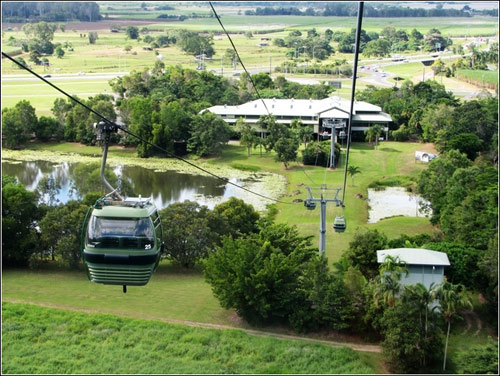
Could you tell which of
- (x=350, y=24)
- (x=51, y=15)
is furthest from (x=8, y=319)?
(x=51, y=15)

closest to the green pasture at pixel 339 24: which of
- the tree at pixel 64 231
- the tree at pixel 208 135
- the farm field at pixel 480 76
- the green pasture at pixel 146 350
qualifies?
the farm field at pixel 480 76

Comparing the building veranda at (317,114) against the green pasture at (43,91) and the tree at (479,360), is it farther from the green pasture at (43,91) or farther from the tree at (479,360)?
the tree at (479,360)

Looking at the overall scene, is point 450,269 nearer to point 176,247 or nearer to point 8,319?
point 176,247

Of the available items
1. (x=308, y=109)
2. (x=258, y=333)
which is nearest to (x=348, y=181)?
(x=308, y=109)

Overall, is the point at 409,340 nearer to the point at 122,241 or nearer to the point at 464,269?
the point at 464,269

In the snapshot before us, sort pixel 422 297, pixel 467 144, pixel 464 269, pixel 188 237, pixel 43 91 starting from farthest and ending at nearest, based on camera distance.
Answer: pixel 43 91 < pixel 467 144 < pixel 188 237 < pixel 464 269 < pixel 422 297

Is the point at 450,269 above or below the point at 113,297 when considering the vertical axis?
above

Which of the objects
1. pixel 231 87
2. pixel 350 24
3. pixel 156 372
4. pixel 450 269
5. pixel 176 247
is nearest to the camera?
pixel 156 372
